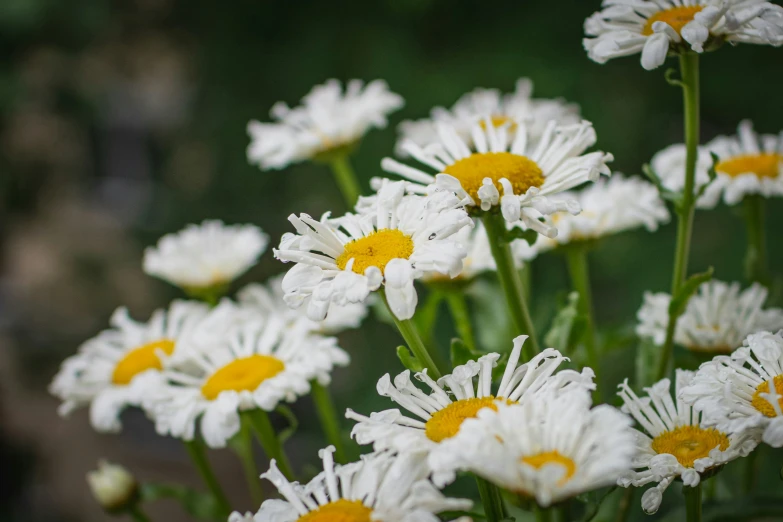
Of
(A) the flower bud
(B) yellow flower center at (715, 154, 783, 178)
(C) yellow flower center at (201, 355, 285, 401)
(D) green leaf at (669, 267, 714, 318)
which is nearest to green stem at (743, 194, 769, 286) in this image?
(B) yellow flower center at (715, 154, 783, 178)

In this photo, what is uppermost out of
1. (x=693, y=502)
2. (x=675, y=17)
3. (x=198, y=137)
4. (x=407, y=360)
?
(x=198, y=137)

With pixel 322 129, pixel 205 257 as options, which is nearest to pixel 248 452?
pixel 205 257

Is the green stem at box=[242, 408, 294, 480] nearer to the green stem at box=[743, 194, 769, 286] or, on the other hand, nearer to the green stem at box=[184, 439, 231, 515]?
the green stem at box=[184, 439, 231, 515]

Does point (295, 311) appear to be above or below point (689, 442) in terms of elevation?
above

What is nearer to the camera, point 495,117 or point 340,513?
point 340,513

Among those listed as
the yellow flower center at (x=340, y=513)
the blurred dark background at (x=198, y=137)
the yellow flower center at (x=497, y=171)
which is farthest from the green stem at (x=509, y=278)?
the blurred dark background at (x=198, y=137)

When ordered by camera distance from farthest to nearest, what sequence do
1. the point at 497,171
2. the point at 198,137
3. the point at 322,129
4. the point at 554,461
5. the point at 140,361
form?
1. the point at 198,137
2. the point at 322,129
3. the point at 140,361
4. the point at 497,171
5. the point at 554,461

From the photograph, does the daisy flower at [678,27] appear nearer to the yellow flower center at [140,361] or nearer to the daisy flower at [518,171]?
the daisy flower at [518,171]

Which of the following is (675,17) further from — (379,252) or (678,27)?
(379,252)
